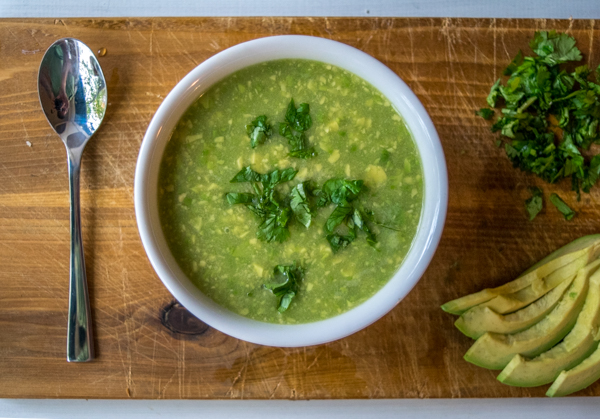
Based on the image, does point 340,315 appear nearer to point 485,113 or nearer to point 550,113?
point 485,113

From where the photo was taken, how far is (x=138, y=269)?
2.09 metres

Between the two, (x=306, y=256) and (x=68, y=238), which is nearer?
(x=306, y=256)

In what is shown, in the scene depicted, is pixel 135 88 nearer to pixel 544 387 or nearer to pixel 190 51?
pixel 190 51

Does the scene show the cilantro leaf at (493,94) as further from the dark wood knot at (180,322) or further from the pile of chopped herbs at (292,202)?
the dark wood knot at (180,322)

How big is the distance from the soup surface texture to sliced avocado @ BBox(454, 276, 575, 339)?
18.0 inches

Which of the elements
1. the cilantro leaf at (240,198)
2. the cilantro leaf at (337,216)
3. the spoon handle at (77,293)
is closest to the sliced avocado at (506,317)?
the cilantro leaf at (337,216)

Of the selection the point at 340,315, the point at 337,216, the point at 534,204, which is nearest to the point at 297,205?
the point at 337,216

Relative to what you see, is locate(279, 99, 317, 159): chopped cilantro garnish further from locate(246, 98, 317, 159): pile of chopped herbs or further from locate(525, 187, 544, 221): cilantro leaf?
locate(525, 187, 544, 221): cilantro leaf

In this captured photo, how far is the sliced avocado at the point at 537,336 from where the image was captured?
1.92m

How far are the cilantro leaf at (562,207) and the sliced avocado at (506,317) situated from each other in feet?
0.95

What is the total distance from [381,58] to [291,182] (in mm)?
778

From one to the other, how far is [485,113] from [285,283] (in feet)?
3.79

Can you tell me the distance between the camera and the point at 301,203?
1717 millimetres

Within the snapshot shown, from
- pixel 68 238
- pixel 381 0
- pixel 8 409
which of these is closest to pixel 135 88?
pixel 68 238
